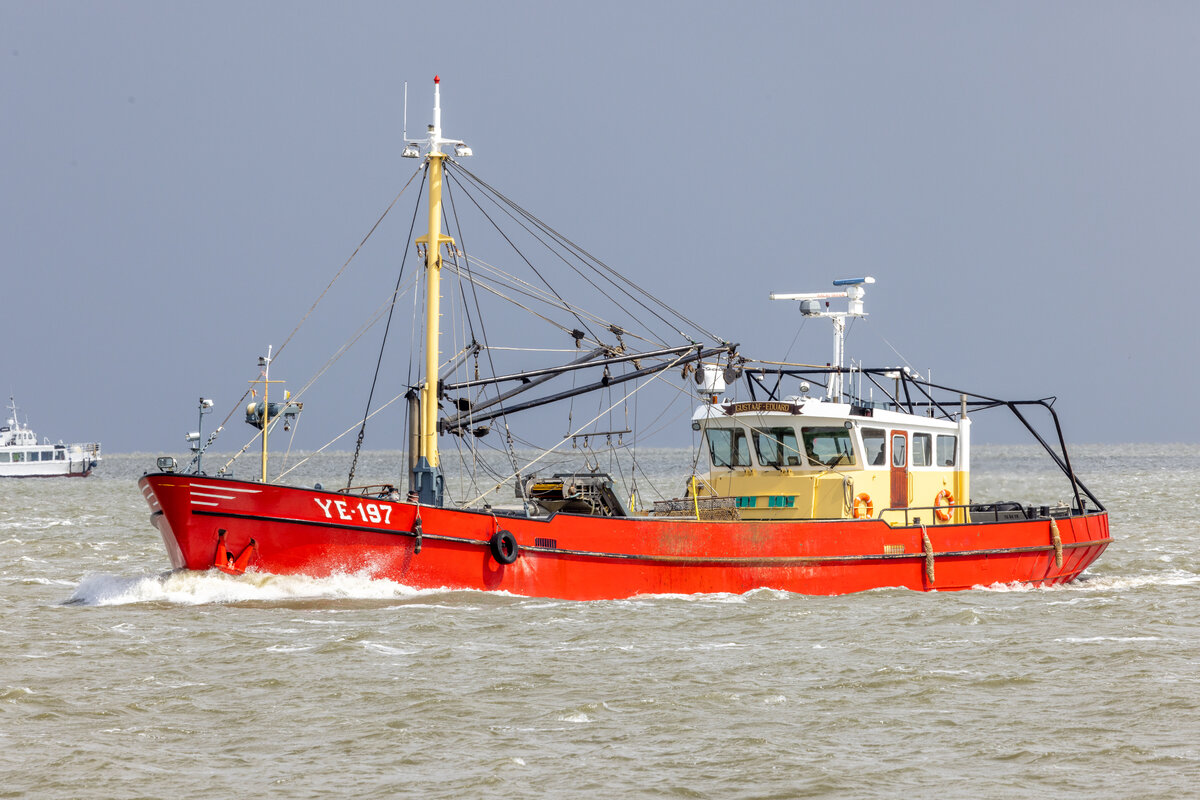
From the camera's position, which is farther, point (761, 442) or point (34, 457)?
point (34, 457)

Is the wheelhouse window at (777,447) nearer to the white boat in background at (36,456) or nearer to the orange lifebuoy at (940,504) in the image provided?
the orange lifebuoy at (940,504)

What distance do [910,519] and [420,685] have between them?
1075 centimetres

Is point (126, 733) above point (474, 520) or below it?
below

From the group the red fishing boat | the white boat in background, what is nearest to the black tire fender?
the red fishing boat

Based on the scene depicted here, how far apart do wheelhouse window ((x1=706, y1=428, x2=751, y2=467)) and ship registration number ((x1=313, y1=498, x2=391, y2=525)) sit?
629cm

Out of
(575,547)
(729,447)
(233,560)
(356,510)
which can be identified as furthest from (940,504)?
(233,560)

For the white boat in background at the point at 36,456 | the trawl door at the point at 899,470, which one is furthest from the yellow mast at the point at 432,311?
the white boat in background at the point at 36,456

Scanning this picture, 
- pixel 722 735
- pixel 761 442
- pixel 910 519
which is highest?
pixel 761 442

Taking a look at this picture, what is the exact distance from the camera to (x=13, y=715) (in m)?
10.5

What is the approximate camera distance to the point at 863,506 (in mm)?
19578

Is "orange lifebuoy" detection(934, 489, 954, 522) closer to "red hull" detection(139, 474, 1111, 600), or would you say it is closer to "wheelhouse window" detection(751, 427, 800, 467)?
"red hull" detection(139, 474, 1111, 600)

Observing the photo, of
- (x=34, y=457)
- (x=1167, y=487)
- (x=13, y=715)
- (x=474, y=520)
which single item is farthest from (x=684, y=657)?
(x=34, y=457)

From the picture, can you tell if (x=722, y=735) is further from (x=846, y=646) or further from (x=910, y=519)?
(x=910, y=519)

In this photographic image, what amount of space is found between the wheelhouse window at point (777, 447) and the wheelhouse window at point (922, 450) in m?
2.19
